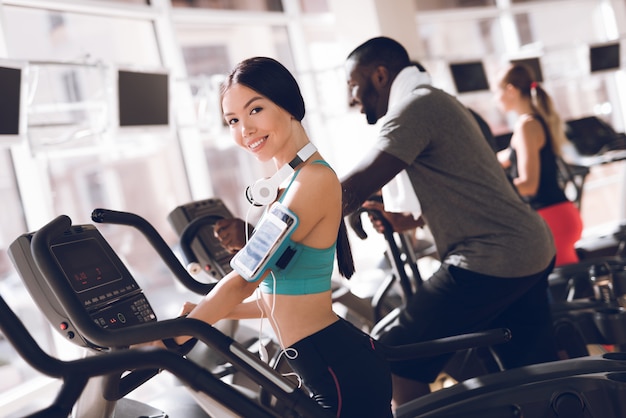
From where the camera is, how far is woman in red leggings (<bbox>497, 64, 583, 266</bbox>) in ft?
10.4

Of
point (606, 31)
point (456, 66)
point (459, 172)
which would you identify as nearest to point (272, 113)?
point (459, 172)

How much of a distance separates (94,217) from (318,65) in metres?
4.59

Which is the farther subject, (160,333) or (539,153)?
(539,153)

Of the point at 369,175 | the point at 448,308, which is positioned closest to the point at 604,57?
the point at 448,308

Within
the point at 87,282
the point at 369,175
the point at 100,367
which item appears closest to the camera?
the point at 100,367

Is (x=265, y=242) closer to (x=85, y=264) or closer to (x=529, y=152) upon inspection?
(x=85, y=264)

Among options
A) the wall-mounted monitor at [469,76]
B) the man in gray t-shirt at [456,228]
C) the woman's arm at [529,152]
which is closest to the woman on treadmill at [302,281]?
the man in gray t-shirt at [456,228]

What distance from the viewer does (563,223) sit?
3.28 meters

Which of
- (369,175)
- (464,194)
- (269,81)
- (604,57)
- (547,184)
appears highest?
(604,57)

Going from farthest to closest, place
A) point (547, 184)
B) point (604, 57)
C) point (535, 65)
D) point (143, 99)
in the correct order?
point (604, 57) < point (535, 65) < point (143, 99) < point (547, 184)

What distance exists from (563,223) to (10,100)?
2.40m

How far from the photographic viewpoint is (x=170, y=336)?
4.16 ft

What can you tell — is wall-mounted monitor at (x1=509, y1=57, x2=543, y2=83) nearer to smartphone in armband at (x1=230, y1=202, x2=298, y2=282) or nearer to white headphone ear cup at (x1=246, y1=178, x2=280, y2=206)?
white headphone ear cup at (x1=246, y1=178, x2=280, y2=206)

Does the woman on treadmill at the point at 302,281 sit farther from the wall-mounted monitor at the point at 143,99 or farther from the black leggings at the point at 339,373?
the wall-mounted monitor at the point at 143,99
